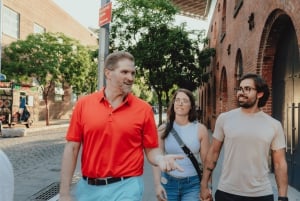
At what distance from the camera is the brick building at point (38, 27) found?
92.8 ft

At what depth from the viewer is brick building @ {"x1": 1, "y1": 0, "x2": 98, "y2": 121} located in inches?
1113

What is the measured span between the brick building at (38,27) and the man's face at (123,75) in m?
22.9

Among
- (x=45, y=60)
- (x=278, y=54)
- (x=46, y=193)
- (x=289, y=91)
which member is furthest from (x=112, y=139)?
(x=45, y=60)

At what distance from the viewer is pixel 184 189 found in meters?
4.16

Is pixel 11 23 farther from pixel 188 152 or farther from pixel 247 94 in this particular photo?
pixel 247 94

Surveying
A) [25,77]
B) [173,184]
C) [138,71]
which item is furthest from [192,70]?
[173,184]

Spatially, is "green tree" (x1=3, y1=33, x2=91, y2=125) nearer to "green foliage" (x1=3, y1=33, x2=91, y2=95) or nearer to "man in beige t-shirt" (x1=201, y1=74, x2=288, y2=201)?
"green foliage" (x1=3, y1=33, x2=91, y2=95)

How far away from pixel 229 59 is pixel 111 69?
42.5 feet

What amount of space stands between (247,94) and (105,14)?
11.7 ft

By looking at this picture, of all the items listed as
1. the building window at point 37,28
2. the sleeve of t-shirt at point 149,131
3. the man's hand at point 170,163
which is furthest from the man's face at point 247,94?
the building window at point 37,28

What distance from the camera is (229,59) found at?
15.8m

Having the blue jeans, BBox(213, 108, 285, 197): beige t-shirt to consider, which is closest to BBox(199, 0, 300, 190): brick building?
BBox(213, 108, 285, 197): beige t-shirt

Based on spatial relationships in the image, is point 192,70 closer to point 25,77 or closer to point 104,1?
point 25,77

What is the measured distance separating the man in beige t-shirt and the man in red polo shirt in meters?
0.80
